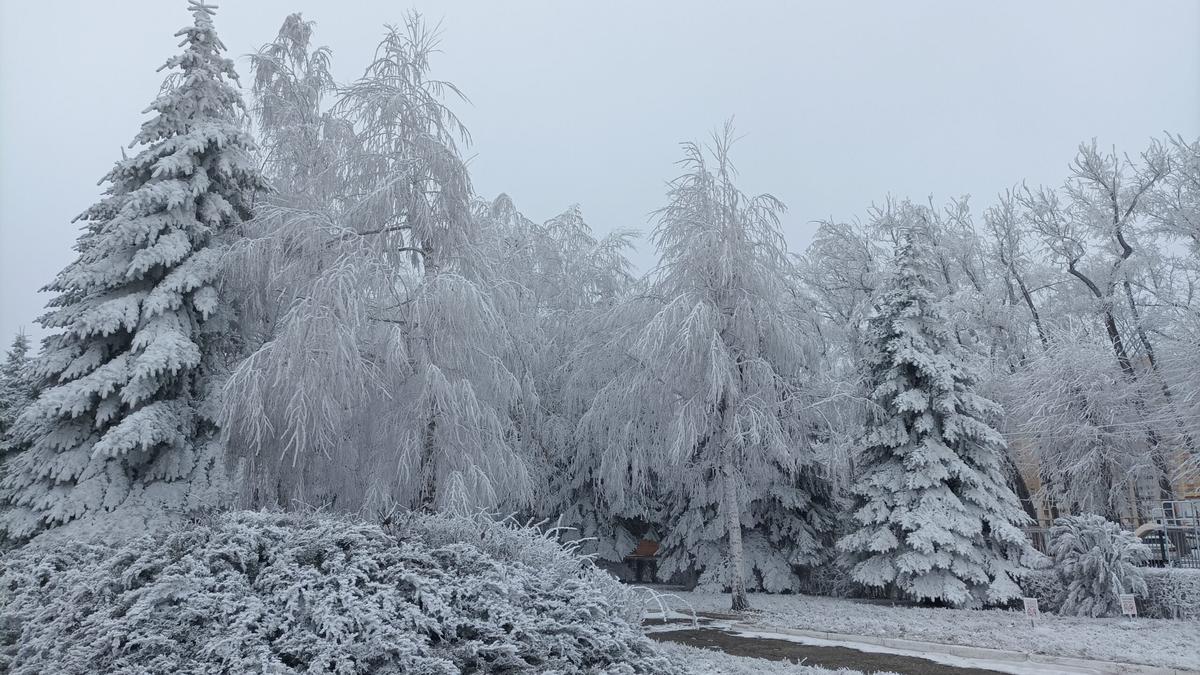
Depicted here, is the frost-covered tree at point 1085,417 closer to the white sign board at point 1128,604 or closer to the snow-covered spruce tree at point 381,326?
the white sign board at point 1128,604

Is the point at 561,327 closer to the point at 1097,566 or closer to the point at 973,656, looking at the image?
the point at 1097,566

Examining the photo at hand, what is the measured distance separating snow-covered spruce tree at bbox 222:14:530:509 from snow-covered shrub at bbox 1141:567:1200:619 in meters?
9.09

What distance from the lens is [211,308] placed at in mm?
11852

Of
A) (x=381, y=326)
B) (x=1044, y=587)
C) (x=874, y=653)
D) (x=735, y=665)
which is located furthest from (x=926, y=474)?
(x=381, y=326)

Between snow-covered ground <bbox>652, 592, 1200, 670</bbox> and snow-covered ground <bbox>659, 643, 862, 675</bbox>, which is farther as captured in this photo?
snow-covered ground <bbox>652, 592, 1200, 670</bbox>

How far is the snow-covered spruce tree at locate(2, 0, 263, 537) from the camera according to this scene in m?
11.2

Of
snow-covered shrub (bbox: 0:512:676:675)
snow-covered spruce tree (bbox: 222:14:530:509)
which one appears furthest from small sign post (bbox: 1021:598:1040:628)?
snow-covered shrub (bbox: 0:512:676:675)

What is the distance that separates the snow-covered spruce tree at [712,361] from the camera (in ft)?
43.3

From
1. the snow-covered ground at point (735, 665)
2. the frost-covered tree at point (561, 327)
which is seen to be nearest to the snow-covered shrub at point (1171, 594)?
the snow-covered ground at point (735, 665)

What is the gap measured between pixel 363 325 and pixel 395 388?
38.3 inches

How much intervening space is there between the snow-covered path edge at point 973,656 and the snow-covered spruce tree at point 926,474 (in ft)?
14.0

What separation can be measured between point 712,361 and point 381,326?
4996 millimetres

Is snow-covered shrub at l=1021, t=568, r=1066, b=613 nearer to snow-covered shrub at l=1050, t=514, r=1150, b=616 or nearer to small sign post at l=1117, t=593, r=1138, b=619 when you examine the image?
snow-covered shrub at l=1050, t=514, r=1150, b=616

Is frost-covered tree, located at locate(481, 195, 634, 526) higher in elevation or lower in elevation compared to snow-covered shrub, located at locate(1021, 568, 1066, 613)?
higher
